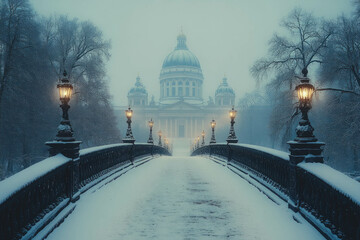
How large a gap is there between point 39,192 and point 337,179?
4.74 meters

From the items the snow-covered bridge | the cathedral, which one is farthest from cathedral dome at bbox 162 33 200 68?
the snow-covered bridge

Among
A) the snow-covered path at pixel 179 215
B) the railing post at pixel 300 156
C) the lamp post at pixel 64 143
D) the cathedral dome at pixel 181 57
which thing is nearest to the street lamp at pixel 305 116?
the railing post at pixel 300 156

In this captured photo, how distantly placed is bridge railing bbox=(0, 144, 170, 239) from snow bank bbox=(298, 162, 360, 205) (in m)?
4.39

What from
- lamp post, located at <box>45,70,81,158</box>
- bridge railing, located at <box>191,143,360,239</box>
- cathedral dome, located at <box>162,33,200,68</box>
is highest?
cathedral dome, located at <box>162,33,200,68</box>

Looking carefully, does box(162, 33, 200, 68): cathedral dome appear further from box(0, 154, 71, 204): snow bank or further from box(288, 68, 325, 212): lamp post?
box(0, 154, 71, 204): snow bank

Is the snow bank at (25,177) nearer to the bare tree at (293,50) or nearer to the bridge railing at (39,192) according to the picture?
the bridge railing at (39,192)

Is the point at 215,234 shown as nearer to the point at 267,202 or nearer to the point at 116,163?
the point at 267,202

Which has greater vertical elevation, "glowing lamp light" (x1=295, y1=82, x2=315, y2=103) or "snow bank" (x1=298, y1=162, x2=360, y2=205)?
"glowing lamp light" (x1=295, y1=82, x2=315, y2=103)

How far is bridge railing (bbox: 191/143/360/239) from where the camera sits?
468cm

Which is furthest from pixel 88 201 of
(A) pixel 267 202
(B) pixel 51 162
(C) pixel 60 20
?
(C) pixel 60 20

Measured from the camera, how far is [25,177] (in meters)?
5.02

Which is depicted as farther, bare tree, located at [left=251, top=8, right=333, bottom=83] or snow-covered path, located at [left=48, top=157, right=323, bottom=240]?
bare tree, located at [left=251, top=8, right=333, bottom=83]

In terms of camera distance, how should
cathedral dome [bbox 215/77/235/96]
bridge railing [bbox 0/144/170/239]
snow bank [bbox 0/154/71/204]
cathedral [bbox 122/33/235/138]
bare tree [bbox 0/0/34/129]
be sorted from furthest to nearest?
cathedral dome [bbox 215/77/235/96], cathedral [bbox 122/33/235/138], bare tree [bbox 0/0/34/129], bridge railing [bbox 0/144/170/239], snow bank [bbox 0/154/71/204]

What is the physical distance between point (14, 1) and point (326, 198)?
2694 cm
